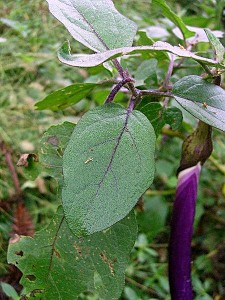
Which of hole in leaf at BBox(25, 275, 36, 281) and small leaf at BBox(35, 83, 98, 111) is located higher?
small leaf at BBox(35, 83, 98, 111)

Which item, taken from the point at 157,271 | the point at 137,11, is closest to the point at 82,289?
the point at 157,271

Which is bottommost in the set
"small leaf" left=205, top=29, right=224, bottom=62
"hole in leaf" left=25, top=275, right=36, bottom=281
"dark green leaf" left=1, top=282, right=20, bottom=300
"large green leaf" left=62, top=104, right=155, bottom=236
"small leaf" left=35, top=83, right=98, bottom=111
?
"dark green leaf" left=1, top=282, right=20, bottom=300

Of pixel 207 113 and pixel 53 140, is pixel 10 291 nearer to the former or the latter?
pixel 53 140

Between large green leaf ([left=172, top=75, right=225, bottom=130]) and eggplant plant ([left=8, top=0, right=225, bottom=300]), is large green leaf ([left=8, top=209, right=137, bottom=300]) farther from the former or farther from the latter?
large green leaf ([left=172, top=75, right=225, bottom=130])

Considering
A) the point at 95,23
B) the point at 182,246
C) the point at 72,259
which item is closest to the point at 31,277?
the point at 72,259

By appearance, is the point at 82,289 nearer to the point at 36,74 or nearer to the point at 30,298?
the point at 30,298

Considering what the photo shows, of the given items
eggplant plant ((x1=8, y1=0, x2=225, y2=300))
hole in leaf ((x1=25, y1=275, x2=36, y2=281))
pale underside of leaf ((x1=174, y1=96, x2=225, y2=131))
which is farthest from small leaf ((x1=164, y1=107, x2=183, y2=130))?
hole in leaf ((x1=25, y1=275, x2=36, y2=281))
